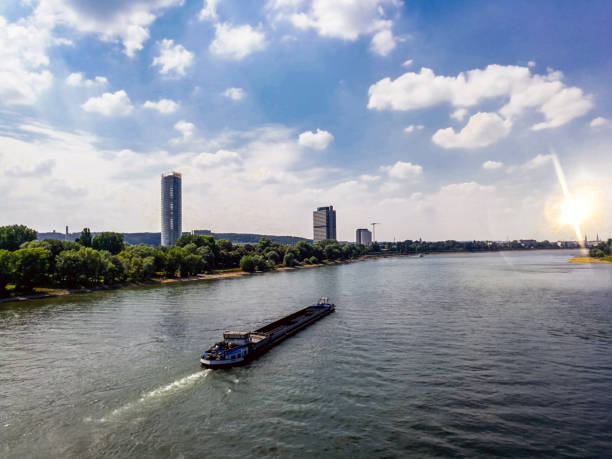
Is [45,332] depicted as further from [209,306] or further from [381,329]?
[381,329]

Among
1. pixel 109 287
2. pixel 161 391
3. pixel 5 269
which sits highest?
pixel 5 269

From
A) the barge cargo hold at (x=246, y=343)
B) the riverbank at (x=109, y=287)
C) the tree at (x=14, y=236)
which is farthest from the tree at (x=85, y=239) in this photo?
the barge cargo hold at (x=246, y=343)

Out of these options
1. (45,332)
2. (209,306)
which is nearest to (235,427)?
(45,332)

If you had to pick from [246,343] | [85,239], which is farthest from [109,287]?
[246,343]

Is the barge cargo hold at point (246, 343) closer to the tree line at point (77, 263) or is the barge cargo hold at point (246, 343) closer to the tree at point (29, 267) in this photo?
the tree at point (29, 267)

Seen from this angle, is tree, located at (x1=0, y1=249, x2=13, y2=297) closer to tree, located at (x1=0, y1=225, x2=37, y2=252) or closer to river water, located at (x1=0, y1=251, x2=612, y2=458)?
river water, located at (x1=0, y1=251, x2=612, y2=458)

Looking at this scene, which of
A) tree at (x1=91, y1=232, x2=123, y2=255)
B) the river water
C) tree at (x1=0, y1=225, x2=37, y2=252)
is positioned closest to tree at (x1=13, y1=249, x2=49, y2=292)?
the river water

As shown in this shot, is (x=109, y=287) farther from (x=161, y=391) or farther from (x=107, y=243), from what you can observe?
(x=161, y=391)
